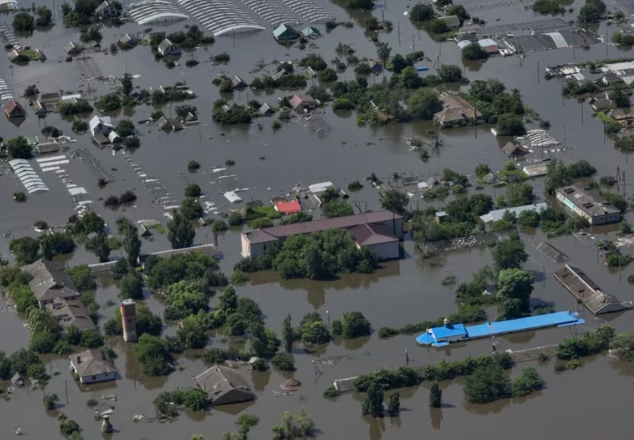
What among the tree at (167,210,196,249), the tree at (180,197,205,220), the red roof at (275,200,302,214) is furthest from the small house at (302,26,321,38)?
the tree at (167,210,196,249)

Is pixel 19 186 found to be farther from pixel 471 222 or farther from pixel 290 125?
pixel 471 222

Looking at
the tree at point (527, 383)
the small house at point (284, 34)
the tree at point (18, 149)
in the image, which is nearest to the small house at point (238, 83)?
the small house at point (284, 34)

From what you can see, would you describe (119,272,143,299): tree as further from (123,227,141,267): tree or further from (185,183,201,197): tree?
(185,183,201,197): tree

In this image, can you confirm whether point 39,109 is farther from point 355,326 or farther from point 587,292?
point 587,292

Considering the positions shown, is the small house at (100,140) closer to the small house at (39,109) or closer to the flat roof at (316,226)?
the small house at (39,109)

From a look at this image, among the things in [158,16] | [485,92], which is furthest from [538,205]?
[158,16]

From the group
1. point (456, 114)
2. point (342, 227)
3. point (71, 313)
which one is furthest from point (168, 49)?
point (71, 313)

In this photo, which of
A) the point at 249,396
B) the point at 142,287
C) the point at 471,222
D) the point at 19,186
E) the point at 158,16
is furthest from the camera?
the point at 158,16
